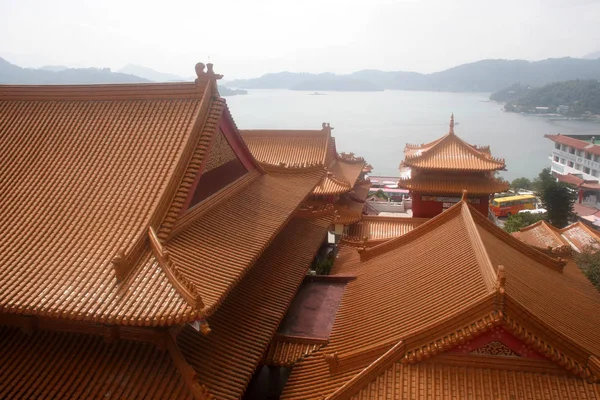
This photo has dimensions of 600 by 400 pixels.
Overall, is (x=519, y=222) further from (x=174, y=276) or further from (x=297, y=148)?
(x=174, y=276)

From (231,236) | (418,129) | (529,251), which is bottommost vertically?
(418,129)

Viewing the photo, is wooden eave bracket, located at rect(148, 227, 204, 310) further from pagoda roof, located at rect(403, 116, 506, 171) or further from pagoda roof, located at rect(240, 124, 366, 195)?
pagoda roof, located at rect(240, 124, 366, 195)

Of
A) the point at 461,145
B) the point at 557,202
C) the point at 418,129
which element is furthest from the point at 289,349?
the point at 418,129

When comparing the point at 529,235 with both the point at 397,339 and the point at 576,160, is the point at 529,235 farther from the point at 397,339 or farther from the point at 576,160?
the point at 576,160

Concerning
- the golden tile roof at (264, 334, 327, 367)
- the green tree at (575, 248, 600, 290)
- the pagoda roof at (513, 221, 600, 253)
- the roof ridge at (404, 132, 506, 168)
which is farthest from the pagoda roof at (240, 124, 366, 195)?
the golden tile roof at (264, 334, 327, 367)

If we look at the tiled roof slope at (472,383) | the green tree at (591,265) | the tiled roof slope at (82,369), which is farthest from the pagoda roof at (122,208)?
Result: the green tree at (591,265)

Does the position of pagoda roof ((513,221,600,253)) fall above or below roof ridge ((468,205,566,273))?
below

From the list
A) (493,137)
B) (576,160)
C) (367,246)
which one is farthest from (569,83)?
(367,246)
